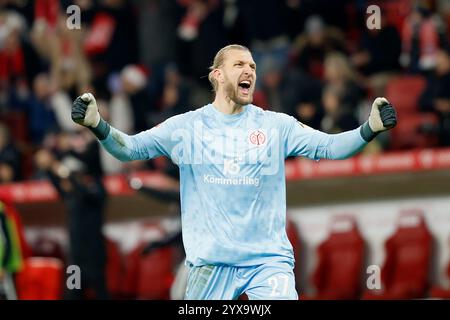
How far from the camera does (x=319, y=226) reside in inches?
573

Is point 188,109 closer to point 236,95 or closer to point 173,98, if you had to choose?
point 173,98

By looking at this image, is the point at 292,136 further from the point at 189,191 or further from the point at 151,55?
the point at 151,55

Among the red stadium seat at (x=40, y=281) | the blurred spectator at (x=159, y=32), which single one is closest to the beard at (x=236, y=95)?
the red stadium seat at (x=40, y=281)

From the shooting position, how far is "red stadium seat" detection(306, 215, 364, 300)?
13.8 m

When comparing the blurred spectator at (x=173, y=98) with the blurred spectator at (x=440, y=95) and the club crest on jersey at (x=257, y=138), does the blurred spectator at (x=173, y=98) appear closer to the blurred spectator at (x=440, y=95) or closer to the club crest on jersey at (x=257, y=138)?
the blurred spectator at (x=440, y=95)

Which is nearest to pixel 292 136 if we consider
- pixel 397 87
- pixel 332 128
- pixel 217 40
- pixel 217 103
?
pixel 217 103

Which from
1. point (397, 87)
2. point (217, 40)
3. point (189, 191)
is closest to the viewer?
point (189, 191)

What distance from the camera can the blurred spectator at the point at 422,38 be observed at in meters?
14.3

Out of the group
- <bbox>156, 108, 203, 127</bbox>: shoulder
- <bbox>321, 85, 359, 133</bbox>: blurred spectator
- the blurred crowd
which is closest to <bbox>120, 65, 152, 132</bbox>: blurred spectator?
the blurred crowd

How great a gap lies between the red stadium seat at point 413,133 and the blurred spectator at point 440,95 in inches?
3.6

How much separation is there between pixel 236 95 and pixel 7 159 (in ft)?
31.2

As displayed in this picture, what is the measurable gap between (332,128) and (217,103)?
6.04 metres

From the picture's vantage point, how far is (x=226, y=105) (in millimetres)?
7496

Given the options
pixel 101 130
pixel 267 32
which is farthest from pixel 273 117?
pixel 267 32
